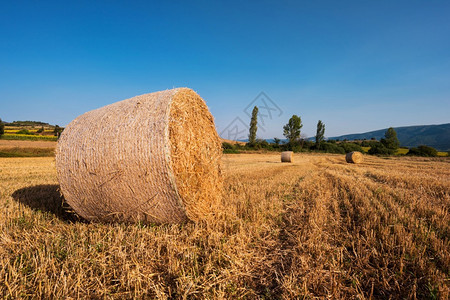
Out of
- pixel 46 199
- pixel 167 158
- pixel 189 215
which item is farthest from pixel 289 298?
pixel 46 199

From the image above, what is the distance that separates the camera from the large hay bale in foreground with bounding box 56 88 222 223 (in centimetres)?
312

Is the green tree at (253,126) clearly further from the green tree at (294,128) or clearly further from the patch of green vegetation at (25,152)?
the patch of green vegetation at (25,152)

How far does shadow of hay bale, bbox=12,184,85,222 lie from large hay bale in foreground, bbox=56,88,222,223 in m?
0.65

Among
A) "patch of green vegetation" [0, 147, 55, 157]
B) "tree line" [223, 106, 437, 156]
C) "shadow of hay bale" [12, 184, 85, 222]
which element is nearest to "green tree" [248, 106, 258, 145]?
"tree line" [223, 106, 437, 156]

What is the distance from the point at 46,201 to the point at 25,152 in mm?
17268

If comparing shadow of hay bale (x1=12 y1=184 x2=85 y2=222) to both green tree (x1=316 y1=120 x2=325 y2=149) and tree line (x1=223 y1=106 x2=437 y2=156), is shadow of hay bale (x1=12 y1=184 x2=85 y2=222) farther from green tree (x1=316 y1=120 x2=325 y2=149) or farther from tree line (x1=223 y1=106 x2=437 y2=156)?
green tree (x1=316 y1=120 x2=325 y2=149)

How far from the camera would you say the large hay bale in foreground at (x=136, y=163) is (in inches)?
123

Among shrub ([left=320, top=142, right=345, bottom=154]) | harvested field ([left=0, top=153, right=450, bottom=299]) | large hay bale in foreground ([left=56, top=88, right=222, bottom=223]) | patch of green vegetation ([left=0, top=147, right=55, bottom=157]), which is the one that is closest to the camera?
harvested field ([left=0, top=153, right=450, bottom=299])

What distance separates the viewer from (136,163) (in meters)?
3.14

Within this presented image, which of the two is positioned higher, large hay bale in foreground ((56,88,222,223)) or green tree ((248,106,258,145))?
green tree ((248,106,258,145))

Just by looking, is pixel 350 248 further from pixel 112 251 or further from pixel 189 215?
pixel 112 251

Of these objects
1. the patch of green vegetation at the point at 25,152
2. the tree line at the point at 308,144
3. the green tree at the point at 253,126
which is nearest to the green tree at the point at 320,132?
the tree line at the point at 308,144

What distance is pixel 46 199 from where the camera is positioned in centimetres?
488

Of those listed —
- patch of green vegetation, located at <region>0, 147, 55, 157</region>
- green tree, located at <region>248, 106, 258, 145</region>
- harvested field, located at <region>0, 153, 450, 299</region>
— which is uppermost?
green tree, located at <region>248, 106, 258, 145</region>
